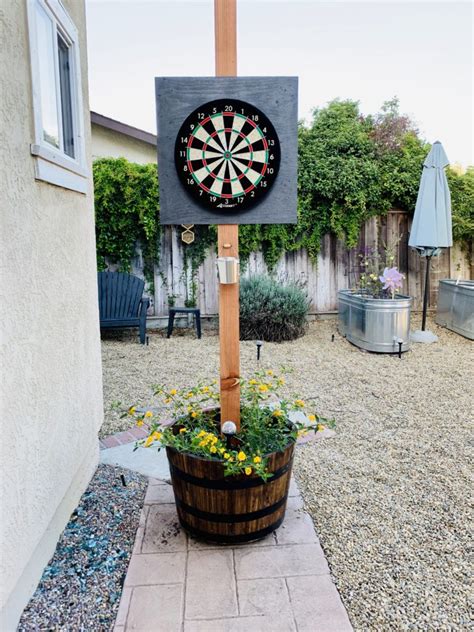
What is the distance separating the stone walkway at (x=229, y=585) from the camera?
1.68 m

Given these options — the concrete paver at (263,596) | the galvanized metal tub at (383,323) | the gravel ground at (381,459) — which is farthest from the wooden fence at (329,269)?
the concrete paver at (263,596)

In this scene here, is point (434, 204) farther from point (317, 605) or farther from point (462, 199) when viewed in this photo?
point (317, 605)

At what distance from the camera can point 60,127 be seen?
2.29m

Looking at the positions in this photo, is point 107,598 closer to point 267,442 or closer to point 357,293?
point 267,442

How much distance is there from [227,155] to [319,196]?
5.39 metres

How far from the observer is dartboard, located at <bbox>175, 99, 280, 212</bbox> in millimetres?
2102

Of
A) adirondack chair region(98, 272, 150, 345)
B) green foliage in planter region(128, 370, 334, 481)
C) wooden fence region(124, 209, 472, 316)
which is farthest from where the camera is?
wooden fence region(124, 209, 472, 316)

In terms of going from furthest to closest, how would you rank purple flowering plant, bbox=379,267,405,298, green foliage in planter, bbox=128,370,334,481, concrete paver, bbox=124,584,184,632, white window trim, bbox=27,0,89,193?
purple flowering plant, bbox=379,267,405,298 → green foliage in planter, bbox=128,370,334,481 → white window trim, bbox=27,0,89,193 → concrete paver, bbox=124,584,184,632

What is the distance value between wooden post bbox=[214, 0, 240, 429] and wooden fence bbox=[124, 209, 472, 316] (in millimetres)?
5090

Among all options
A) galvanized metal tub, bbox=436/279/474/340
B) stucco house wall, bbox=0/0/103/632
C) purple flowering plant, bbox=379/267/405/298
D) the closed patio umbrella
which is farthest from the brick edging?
galvanized metal tub, bbox=436/279/474/340

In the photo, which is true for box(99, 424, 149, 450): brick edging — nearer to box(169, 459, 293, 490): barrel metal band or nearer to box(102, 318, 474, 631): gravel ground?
box(102, 318, 474, 631): gravel ground

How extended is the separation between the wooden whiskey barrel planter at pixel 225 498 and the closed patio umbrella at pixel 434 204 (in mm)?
4909

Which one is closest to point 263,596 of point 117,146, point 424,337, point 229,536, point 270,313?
point 229,536

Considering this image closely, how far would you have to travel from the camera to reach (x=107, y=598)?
1807mm
